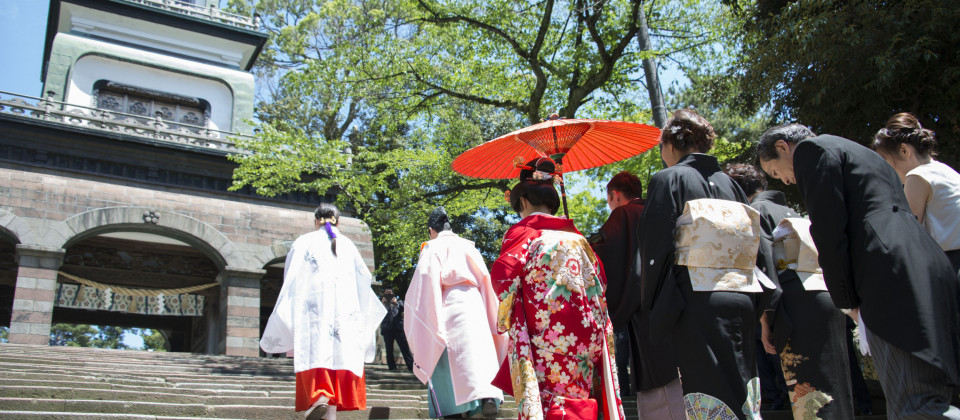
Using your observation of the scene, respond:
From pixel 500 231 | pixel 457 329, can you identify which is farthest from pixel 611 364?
pixel 500 231

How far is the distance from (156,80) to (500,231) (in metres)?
11.0

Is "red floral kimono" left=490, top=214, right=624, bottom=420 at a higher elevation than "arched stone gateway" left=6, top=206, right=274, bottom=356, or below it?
below

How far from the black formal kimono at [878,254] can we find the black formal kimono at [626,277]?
99 cm

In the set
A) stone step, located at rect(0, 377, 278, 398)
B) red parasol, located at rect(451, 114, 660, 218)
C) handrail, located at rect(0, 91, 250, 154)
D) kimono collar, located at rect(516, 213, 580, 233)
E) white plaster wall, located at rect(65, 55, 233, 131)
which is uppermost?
white plaster wall, located at rect(65, 55, 233, 131)

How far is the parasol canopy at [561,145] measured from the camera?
504 cm

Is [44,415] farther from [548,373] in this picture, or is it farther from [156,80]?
[156,80]

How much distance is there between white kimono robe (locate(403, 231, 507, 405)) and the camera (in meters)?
5.05

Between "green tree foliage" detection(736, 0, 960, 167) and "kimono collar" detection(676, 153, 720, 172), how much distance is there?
18.8 ft

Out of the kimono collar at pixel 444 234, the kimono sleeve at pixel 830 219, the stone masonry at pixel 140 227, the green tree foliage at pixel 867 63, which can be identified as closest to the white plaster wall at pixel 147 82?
the stone masonry at pixel 140 227

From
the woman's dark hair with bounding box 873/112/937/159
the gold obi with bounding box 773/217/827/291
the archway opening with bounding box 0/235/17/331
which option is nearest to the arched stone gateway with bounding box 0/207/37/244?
the archway opening with bounding box 0/235/17/331

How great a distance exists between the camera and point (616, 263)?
154 inches

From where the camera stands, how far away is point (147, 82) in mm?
18828

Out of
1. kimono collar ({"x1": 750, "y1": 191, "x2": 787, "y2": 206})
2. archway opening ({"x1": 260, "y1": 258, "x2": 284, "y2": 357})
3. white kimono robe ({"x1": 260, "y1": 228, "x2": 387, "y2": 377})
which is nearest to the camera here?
kimono collar ({"x1": 750, "y1": 191, "x2": 787, "y2": 206})

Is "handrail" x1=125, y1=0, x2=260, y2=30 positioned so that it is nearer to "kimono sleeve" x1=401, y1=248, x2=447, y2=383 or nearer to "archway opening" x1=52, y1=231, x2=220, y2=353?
"archway opening" x1=52, y1=231, x2=220, y2=353
